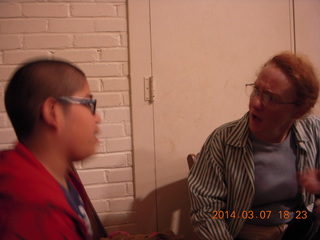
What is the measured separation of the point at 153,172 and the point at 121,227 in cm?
42

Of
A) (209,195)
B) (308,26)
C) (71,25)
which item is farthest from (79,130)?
(308,26)

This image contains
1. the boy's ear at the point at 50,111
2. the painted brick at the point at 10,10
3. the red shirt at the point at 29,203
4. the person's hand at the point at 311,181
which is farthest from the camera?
the painted brick at the point at 10,10

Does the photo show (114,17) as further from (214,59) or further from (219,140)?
(219,140)

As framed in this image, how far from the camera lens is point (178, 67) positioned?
4.55ft

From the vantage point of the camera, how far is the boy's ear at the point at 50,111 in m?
0.58

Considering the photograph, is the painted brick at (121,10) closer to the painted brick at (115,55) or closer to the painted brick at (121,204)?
the painted brick at (115,55)

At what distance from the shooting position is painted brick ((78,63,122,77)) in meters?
1.31

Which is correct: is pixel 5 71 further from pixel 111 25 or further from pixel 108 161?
pixel 108 161

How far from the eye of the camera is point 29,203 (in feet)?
1.54

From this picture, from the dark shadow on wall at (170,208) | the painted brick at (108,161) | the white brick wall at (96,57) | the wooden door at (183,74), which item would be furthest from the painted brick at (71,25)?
the dark shadow on wall at (170,208)

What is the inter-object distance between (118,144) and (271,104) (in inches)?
35.4

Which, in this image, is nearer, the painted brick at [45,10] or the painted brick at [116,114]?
the painted brick at [45,10]

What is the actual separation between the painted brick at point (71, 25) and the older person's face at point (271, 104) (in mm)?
1009

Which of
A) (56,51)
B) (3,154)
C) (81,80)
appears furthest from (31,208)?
(56,51)
